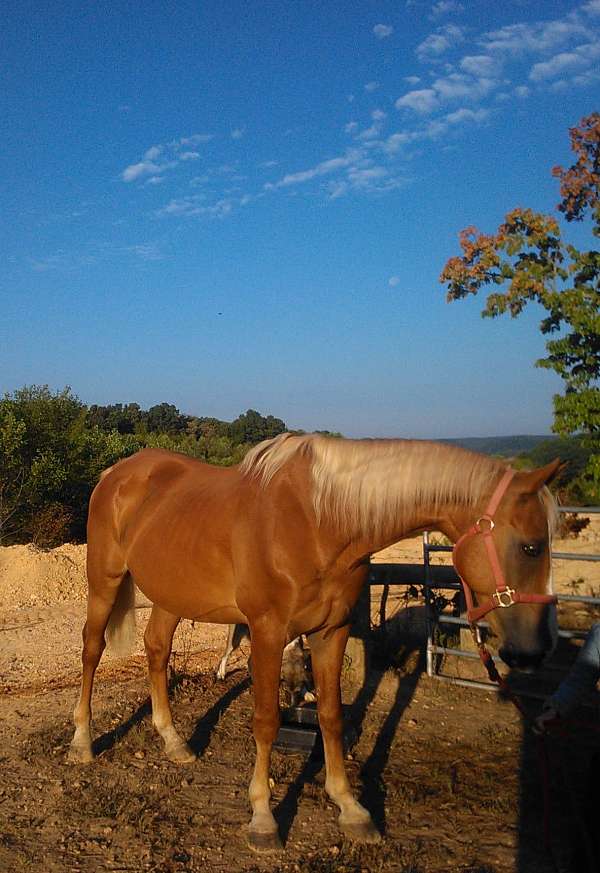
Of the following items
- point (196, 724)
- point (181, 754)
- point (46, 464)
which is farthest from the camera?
point (46, 464)

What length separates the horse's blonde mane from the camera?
265 centimetres

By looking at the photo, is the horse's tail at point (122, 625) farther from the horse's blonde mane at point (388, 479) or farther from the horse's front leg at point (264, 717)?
the horse's blonde mane at point (388, 479)

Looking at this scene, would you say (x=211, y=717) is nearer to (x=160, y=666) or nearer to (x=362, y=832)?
(x=160, y=666)

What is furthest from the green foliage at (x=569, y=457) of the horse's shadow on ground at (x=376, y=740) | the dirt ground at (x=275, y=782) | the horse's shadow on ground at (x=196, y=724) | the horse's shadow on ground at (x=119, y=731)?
the horse's shadow on ground at (x=119, y=731)

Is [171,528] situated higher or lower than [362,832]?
higher

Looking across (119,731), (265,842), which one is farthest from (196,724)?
(265,842)

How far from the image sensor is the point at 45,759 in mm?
3928

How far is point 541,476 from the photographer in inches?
96.7

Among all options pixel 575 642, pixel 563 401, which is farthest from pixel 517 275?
pixel 575 642

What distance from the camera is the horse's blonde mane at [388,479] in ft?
8.69

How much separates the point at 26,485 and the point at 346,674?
878 centimetres

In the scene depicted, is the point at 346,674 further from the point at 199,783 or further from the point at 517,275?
the point at 517,275

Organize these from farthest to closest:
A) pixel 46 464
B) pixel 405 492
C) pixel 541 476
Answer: pixel 46 464 < pixel 405 492 < pixel 541 476

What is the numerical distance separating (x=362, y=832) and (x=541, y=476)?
186 cm
